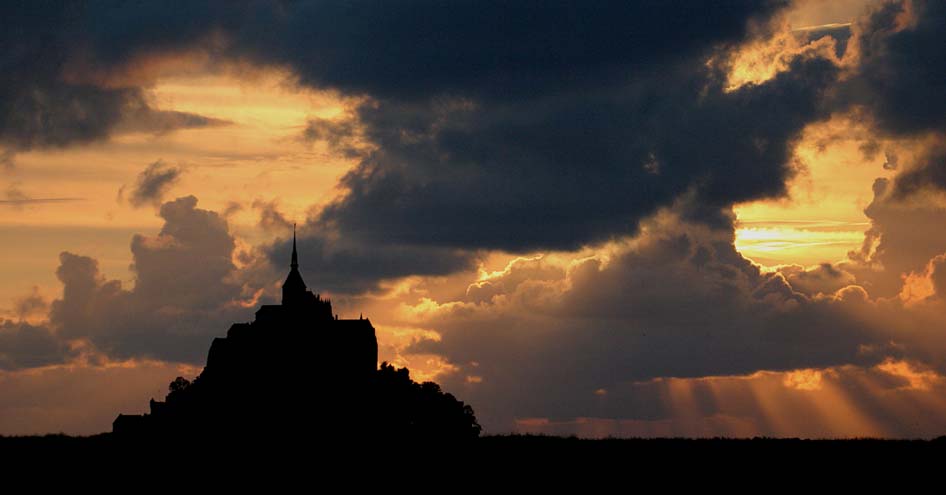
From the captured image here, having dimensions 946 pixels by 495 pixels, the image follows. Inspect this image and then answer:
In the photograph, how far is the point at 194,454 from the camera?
2918 inches

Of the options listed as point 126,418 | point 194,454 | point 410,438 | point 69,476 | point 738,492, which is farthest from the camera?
point 126,418

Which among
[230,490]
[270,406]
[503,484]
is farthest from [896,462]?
[270,406]

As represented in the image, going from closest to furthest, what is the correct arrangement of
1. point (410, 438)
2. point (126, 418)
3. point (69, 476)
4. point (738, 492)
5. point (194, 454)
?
1. point (738, 492)
2. point (69, 476)
3. point (194, 454)
4. point (410, 438)
5. point (126, 418)

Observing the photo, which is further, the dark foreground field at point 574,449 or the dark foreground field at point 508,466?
the dark foreground field at point 574,449

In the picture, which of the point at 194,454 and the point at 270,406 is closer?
the point at 194,454

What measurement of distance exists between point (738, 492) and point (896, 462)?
11.4m

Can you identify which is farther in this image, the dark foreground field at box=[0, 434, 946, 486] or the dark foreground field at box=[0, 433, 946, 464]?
the dark foreground field at box=[0, 433, 946, 464]

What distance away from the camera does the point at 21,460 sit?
71625 mm

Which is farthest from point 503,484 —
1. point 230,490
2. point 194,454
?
point 194,454

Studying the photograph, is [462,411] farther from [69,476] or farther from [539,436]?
[69,476]

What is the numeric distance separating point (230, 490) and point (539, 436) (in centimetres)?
2192

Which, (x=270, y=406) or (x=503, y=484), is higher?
(x=270, y=406)

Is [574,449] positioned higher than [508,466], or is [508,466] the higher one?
[574,449]

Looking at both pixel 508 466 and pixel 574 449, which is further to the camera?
pixel 574 449
